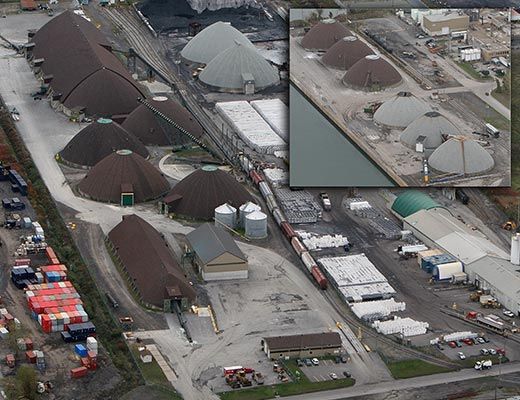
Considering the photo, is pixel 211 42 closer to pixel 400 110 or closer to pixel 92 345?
pixel 400 110

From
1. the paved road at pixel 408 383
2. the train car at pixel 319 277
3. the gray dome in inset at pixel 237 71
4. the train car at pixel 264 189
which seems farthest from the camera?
the gray dome in inset at pixel 237 71

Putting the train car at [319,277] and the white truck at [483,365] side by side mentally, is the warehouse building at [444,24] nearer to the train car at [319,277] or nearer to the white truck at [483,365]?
the train car at [319,277]

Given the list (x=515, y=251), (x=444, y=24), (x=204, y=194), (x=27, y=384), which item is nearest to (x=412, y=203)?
(x=515, y=251)

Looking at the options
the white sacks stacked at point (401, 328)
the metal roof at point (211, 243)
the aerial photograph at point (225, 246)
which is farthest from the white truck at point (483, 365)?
the metal roof at point (211, 243)

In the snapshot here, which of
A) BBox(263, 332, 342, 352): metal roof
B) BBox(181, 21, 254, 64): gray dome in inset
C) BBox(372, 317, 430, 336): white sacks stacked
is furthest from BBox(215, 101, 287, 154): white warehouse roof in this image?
BBox(263, 332, 342, 352): metal roof

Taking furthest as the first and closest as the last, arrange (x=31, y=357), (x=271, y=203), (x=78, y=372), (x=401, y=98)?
(x=401, y=98) → (x=271, y=203) → (x=31, y=357) → (x=78, y=372)
